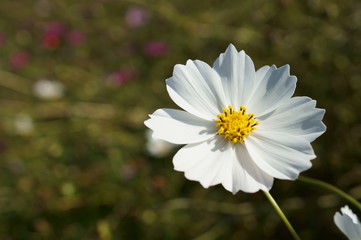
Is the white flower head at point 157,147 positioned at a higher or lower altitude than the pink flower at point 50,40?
lower

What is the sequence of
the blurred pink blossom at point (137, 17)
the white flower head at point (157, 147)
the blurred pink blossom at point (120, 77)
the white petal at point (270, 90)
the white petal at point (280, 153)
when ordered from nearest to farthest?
1. the white petal at point (280, 153)
2. the white petal at point (270, 90)
3. the white flower head at point (157, 147)
4. the blurred pink blossom at point (120, 77)
5. the blurred pink blossom at point (137, 17)

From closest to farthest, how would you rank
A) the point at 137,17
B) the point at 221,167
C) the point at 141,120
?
the point at 221,167 → the point at 141,120 → the point at 137,17

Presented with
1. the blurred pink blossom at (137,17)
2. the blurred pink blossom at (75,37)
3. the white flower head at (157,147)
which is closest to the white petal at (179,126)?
the white flower head at (157,147)

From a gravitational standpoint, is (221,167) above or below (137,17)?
below

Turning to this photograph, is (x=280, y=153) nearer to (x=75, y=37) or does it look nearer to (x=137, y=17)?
(x=137, y=17)

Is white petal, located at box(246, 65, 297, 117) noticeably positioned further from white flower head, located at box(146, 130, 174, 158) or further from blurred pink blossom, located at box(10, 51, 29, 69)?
blurred pink blossom, located at box(10, 51, 29, 69)

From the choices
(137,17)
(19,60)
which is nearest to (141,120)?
(137,17)

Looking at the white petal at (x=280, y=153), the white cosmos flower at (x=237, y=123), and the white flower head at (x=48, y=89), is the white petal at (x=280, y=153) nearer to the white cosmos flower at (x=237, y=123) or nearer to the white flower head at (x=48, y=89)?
the white cosmos flower at (x=237, y=123)
